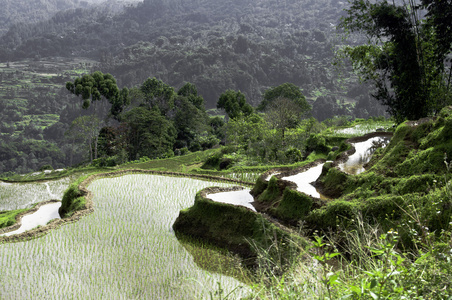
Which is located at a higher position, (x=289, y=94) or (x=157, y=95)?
(x=157, y=95)

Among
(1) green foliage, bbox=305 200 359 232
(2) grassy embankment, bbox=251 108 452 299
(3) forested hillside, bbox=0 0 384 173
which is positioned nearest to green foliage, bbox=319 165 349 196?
(2) grassy embankment, bbox=251 108 452 299

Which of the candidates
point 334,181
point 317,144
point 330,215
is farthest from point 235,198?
point 317,144

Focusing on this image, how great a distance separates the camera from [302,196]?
9812 mm

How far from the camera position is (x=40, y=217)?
1479 centimetres

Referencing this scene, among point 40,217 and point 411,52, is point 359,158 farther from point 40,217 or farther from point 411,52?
point 40,217

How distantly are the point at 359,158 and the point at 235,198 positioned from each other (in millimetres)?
4981

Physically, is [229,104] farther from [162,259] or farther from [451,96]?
[162,259]

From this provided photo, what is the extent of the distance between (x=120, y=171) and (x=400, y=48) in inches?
487

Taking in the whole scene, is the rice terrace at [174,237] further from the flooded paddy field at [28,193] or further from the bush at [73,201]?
the flooded paddy field at [28,193]

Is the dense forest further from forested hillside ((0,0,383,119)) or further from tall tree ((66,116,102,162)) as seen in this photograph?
forested hillside ((0,0,383,119))

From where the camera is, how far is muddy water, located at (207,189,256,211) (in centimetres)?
1153

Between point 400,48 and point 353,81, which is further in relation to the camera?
point 353,81

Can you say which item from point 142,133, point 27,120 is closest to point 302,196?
point 142,133

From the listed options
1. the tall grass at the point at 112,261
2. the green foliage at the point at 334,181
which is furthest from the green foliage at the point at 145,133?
the green foliage at the point at 334,181
